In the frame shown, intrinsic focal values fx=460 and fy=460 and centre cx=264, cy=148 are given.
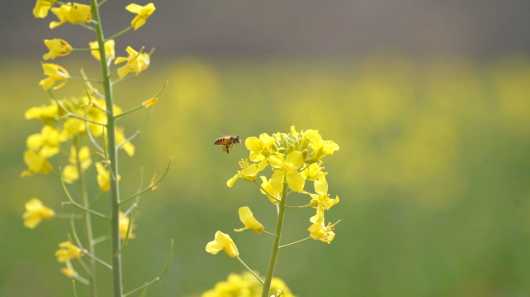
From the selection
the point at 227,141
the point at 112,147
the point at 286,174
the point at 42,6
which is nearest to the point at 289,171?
the point at 286,174

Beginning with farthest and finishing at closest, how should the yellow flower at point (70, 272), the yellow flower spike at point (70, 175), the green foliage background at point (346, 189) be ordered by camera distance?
the green foliage background at point (346, 189)
the yellow flower spike at point (70, 175)
the yellow flower at point (70, 272)

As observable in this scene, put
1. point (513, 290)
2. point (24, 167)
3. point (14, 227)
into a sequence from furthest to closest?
point (24, 167)
point (14, 227)
point (513, 290)

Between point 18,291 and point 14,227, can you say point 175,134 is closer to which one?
point 14,227

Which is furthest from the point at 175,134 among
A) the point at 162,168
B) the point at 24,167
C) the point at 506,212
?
the point at 506,212

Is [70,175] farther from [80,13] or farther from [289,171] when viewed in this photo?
[289,171]

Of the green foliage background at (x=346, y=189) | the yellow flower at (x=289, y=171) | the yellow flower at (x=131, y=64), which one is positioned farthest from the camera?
the green foliage background at (x=346, y=189)

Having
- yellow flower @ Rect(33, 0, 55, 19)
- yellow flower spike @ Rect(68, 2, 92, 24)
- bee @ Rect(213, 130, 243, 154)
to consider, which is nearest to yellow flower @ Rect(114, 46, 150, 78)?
yellow flower spike @ Rect(68, 2, 92, 24)

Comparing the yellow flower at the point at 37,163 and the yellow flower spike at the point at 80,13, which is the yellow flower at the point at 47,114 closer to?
the yellow flower at the point at 37,163

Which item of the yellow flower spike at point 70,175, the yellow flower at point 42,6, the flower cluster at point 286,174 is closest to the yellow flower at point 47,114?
the yellow flower spike at point 70,175
